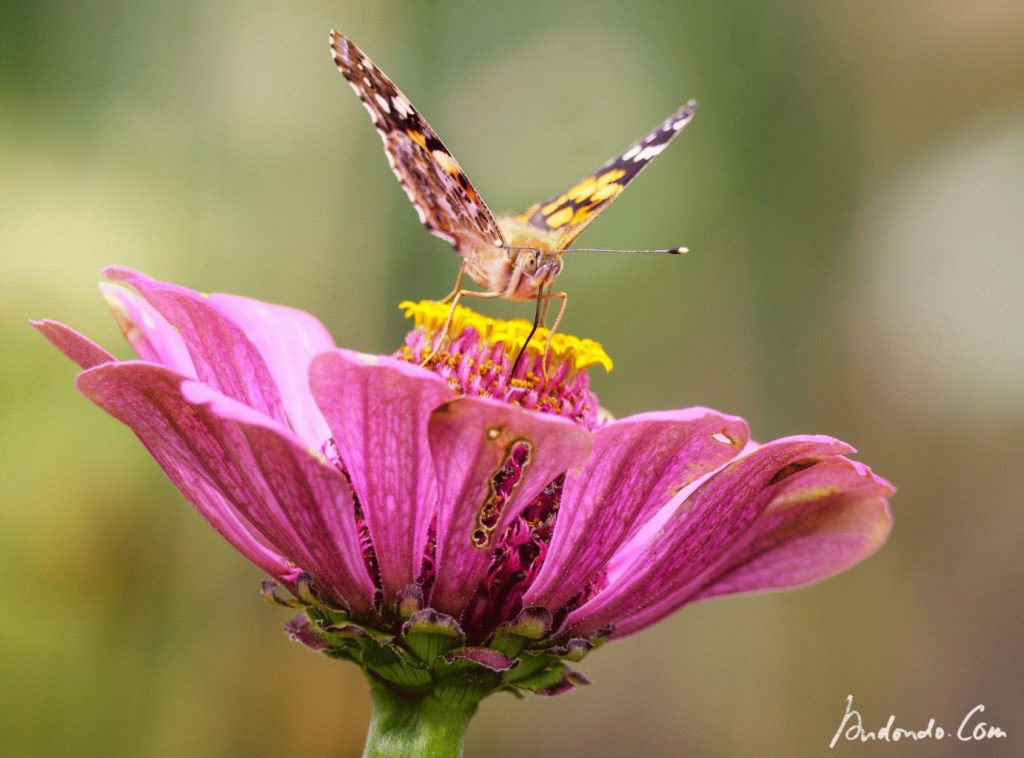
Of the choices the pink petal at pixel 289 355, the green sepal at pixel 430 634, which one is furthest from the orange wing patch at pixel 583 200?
the green sepal at pixel 430 634

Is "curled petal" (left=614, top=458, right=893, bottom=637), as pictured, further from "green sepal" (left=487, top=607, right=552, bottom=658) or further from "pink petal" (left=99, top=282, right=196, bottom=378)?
"pink petal" (left=99, top=282, right=196, bottom=378)

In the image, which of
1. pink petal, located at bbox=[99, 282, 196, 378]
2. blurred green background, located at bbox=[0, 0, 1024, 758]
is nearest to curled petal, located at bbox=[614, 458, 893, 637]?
pink petal, located at bbox=[99, 282, 196, 378]

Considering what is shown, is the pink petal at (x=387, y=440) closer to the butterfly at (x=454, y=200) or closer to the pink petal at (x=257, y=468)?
the pink petal at (x=257, y=468)

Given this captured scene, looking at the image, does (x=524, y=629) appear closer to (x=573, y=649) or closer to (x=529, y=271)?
(x=573, y=649)

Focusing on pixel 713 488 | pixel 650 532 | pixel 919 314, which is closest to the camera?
A: pixel 713 488

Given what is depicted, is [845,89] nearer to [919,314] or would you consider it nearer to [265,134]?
[919,314]

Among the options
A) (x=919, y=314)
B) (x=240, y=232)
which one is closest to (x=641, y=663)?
(x=919, y=314)
